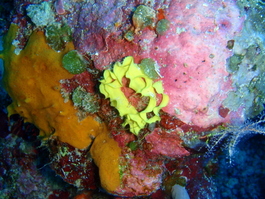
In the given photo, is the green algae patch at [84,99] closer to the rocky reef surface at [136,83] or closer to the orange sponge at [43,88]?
the rocky reef surface at [136,83]

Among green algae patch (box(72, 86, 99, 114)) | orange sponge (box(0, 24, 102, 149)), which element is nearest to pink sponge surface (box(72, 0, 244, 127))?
green algae patch (box(72, 86, 99, 114))

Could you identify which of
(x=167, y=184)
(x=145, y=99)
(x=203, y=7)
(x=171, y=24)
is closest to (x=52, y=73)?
(x=145, y=99)

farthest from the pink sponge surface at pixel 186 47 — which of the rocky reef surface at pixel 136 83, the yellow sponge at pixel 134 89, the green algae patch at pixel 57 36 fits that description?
the green algae patch at pixel 57 36

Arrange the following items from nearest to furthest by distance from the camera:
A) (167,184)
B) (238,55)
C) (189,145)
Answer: (238,55), (189,145), (167,184)

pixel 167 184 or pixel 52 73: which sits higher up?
pixel 52 73

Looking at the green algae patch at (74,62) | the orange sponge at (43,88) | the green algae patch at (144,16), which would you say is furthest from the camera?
the orange sponge at (43,88)

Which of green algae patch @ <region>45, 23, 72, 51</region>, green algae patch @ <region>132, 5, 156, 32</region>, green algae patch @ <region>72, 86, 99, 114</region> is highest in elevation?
green algae patch @ <region>45, 23, 72, 51</region>

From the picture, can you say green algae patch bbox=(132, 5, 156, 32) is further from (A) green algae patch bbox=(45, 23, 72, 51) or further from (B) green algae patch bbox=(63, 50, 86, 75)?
(A) green algae patch bbox=(45, 23, 72, 51)

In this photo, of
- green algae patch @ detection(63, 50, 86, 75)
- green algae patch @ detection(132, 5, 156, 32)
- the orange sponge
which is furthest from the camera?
the orange sponge

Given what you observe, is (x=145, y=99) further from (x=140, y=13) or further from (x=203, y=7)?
(x=203, y=7)

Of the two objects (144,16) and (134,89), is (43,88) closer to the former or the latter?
(134,89)

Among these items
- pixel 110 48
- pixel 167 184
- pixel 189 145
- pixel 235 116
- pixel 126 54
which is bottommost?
pixel 167 184
